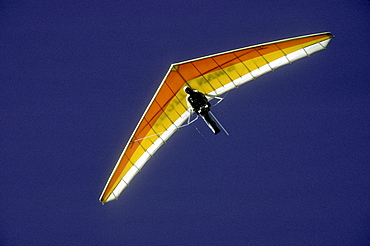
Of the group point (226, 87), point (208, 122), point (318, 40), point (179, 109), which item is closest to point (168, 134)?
point (179, 109)

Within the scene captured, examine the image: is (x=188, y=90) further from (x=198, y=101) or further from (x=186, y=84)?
(x=198, y=101)

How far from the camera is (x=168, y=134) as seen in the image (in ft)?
37.2

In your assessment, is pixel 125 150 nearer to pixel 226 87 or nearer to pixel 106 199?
pixel 106 199

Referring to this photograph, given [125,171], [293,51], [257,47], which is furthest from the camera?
[125,171]

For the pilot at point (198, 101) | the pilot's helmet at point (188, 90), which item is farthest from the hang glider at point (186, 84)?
the pilot at point (198, 101)

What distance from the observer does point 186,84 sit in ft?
33.8

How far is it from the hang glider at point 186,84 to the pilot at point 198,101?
30 centimetres

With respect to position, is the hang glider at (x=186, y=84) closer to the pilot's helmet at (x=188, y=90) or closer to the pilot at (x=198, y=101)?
the pilot's helmet at (x=188, y=90)

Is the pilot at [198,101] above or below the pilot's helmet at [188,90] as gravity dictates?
below

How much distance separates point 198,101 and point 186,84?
67 centimetres

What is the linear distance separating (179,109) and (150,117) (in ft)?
3.30

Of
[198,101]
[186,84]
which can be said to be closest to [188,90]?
[186,84]

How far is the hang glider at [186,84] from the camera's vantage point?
9.88m

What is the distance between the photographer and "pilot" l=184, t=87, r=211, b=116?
1001 centimetres
